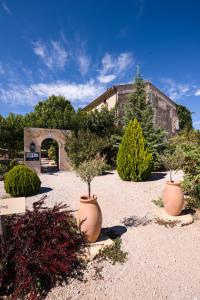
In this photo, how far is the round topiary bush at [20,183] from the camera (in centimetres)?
731

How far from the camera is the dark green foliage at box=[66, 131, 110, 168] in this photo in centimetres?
1295

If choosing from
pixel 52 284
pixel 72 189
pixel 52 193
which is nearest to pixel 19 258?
pixel 52 284

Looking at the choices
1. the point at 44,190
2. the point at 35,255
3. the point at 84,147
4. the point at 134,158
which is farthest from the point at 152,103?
the point at 35,255

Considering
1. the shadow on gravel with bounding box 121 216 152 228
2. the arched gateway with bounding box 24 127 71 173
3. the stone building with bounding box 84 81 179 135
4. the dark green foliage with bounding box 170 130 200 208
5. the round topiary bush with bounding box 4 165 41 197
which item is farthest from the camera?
the stone building with bounding box 84 81 179 135

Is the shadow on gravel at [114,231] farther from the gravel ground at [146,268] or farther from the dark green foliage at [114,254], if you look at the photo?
the dark green foliage at [114,254]

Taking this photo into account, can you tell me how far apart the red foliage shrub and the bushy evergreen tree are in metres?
9.00

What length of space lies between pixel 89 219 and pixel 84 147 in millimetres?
9332

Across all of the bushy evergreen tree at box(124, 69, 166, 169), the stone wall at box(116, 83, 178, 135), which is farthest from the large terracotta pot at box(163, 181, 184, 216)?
the stone wall at box(116, 83, 178, 135)

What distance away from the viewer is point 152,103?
19.5 metres

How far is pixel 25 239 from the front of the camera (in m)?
3.33

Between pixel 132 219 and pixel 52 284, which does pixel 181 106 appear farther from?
pixel 52 284

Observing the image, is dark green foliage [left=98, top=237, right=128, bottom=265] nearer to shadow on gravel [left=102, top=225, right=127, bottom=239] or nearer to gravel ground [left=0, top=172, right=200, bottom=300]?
gravel ground [left=0, top=172, right=200, bottom=300]

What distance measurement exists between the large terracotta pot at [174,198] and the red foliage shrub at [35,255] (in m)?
2.68

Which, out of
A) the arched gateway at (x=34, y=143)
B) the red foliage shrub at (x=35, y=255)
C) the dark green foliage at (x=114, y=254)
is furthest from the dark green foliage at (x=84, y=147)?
the red foliage shrub at (x=35, y=255)
